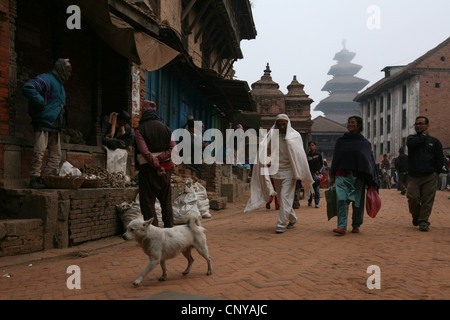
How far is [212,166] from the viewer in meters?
12.6

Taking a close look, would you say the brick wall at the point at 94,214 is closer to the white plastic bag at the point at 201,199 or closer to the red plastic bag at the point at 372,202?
the white plastic bag at the point at 201,199

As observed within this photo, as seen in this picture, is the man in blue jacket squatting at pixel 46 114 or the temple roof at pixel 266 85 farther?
the temple roof at pixel 266 85

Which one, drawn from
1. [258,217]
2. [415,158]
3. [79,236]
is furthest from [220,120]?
[79,236]

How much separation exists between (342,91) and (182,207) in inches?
3789

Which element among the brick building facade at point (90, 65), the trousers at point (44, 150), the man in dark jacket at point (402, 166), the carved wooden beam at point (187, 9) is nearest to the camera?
the trousers at point (44, 150)

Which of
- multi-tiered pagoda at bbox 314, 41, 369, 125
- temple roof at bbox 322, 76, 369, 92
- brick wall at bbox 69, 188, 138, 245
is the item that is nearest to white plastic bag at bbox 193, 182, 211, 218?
brick wall at bbox 69, 188, 138, 245

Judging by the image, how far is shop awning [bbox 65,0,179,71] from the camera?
7206 millimetres

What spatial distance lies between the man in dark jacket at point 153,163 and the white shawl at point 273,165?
246cm

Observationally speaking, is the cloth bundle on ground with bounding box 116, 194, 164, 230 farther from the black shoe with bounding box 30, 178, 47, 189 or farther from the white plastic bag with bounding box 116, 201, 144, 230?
the black shoe with bounding box 30, 178, 47, 189

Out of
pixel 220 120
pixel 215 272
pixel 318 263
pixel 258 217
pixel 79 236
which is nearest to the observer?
pixel 215 272

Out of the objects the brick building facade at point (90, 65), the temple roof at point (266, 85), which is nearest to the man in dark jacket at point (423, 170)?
the brick building facade at point (90, 65)

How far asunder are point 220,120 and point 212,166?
9493 mm

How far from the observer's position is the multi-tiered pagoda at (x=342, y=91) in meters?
82.7
